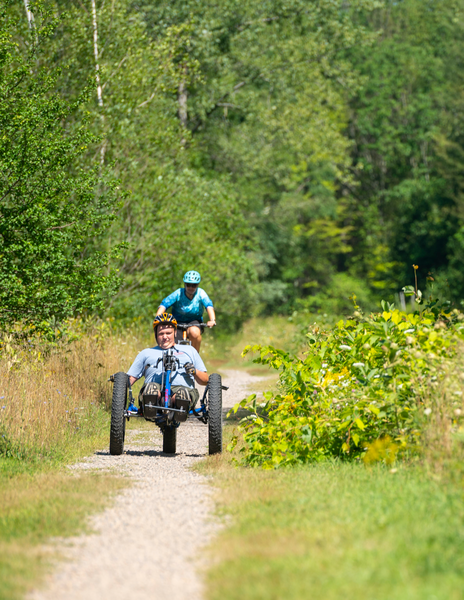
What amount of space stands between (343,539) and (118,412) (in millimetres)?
3991

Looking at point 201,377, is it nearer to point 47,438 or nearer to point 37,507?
point 47,438

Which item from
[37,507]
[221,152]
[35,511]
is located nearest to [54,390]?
[37,507]

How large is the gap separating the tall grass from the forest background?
25.0 inches

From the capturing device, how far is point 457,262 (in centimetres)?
4216

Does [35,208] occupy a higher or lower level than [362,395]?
higher

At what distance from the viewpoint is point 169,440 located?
8.89 meters

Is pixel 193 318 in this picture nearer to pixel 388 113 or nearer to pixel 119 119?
pixel 119 119

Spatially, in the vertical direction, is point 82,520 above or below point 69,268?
below

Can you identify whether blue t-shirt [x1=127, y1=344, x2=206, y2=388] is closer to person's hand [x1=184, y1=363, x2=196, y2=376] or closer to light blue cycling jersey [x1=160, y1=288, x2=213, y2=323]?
person's hand [x1=184, y1=363, x2=196, y2=376]

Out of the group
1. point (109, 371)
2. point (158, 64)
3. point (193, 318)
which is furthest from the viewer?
point (158, 64)

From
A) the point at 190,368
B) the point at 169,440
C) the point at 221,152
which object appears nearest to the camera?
the point at 190,368

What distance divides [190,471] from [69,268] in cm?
512

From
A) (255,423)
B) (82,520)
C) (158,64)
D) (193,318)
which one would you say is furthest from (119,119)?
(82,520)

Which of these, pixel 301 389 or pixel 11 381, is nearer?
pixel 301 389
